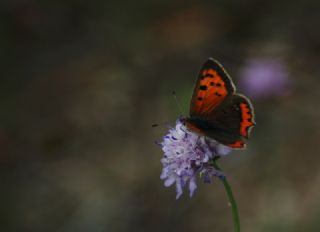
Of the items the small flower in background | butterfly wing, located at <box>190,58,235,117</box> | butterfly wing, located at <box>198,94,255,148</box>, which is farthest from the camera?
the small flower in background

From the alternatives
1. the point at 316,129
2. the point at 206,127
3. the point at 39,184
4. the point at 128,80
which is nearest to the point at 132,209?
the point at 39,184

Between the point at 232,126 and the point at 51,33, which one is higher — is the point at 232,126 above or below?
below

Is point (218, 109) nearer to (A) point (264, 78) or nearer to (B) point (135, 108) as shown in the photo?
(A) point (264, 78)

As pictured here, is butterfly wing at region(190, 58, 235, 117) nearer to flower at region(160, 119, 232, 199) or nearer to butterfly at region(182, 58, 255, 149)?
butterfly at region(182, 58, 255, 149)

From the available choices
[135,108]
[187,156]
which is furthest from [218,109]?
[135,108]

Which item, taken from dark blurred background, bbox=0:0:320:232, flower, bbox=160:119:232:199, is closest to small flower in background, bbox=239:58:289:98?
dark blurred background, bbox=0:0:320:232

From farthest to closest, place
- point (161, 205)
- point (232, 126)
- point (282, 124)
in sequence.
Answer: point (282, 124), point (161, 205), point (232, 126)

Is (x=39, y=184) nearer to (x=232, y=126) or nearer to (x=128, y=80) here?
(x=128, y=80)
